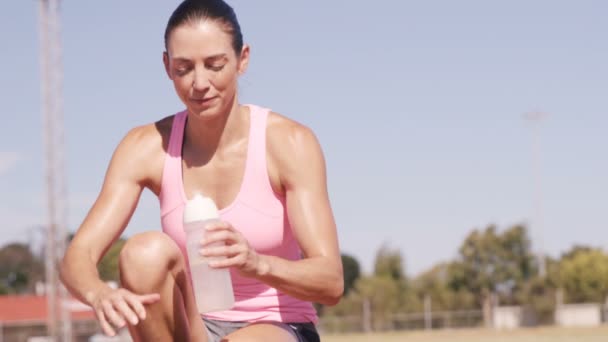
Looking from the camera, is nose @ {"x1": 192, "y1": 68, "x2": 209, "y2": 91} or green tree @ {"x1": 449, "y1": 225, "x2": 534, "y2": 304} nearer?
nose @ {"x1": 192, "y1": 68, "x2": 209, "y2": 91}

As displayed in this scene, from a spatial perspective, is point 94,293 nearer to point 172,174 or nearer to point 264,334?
point 264,334

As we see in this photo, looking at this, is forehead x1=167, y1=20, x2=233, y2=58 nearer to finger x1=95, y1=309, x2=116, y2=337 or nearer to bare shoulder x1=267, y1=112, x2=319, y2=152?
bare shoulder x1=267, y1=112, x2=319, y2=152

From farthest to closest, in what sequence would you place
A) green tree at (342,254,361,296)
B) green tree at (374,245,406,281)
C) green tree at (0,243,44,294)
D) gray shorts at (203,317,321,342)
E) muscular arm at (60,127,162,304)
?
green tree at (342,254,361,296)
green tree at (0,243,44,294)
green tree at (374,245,406,281)
gray shorts at (203,317,321,342)
muscular arm at (60,127,162,304)

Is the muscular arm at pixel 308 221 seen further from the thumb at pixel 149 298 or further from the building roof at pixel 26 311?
the building roof at pixel 26 311

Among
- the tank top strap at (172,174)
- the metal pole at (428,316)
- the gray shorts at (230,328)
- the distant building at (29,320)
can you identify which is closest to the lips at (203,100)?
A: the tank top strap at (172,174)

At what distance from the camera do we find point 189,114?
4.21 m

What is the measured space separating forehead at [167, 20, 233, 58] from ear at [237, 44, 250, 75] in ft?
0.78

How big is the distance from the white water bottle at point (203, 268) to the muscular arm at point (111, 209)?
464 millimetres

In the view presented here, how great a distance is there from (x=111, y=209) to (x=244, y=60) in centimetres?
76

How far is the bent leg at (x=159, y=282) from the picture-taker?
3.46 m

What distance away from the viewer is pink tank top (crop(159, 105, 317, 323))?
403 cm

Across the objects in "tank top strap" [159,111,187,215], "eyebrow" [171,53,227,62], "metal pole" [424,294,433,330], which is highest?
"eyebrow" [171,53,227,62]

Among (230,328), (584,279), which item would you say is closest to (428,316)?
(584,279)

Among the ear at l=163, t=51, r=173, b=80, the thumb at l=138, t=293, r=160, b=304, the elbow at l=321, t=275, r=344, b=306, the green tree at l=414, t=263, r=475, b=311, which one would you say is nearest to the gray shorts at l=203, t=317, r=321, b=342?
the elbow at l=321, t=275, r=344, b=306
